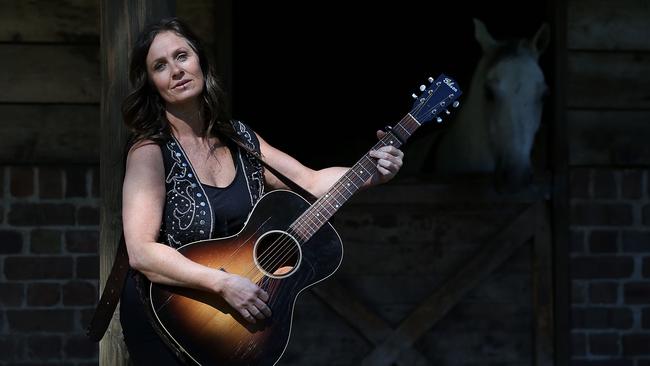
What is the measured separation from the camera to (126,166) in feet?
10.4

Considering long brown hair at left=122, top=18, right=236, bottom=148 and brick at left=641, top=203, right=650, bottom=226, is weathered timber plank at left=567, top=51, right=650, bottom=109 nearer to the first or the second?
brick at left=641, top=203, right=650, bottom=226

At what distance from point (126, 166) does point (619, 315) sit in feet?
10.3

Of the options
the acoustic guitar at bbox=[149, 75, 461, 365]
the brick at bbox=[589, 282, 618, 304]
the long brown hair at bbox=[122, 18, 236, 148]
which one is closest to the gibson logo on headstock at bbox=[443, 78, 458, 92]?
the acoustic guitar at bbox=[149, 75, 461, 365]

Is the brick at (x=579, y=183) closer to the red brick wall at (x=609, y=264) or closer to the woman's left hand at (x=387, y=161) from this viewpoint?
the red brick wall at (x=609, y=264)

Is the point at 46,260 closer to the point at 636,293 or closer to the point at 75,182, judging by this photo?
the point at 75,182

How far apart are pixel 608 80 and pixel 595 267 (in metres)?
0.89

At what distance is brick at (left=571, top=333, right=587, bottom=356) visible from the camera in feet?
18.0

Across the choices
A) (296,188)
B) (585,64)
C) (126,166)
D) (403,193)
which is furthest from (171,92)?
(585,64)

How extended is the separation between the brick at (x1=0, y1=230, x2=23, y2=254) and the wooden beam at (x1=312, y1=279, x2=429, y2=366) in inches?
53.5

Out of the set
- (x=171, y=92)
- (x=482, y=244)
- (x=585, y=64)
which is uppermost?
(x=585, y=64)

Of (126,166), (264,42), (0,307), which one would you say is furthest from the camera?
(264,42)

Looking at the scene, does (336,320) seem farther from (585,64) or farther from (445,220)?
(585,64)

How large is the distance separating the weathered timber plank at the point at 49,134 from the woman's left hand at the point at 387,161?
7.45 feet

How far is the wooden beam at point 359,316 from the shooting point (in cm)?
537
